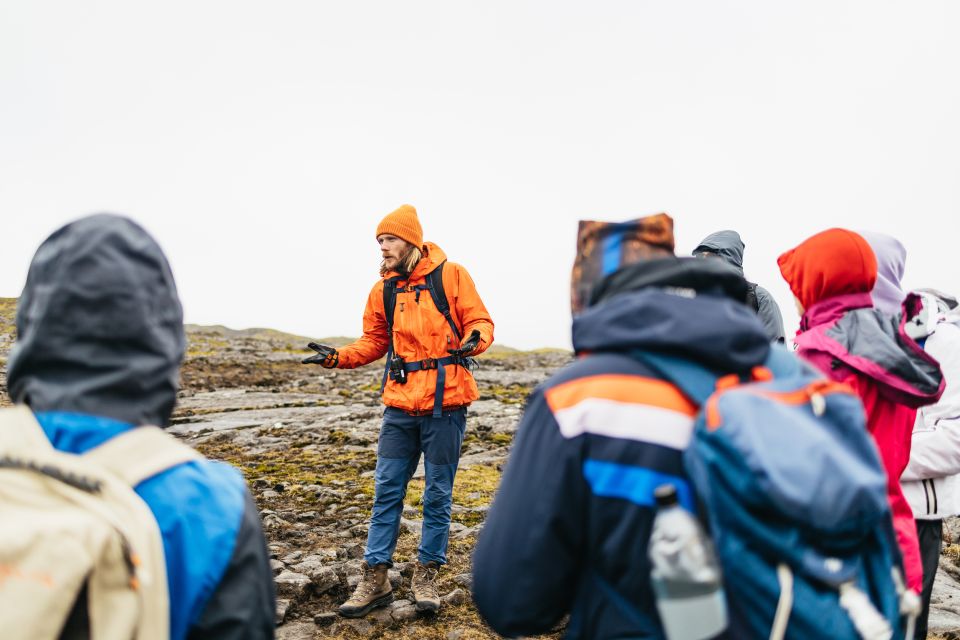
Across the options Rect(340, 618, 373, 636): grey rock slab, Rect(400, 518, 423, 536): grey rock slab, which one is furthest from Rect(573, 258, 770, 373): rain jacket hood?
Rect(400, 518, 423, 536): grey rock slab

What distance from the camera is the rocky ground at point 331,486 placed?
5781mm

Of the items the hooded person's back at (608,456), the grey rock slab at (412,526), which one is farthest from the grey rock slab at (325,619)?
the hooded person's back at (608,456)

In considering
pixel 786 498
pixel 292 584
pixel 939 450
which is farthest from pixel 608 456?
pixel 292 584

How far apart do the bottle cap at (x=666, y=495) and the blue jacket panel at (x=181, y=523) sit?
1.25 meters

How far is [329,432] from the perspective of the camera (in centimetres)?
1510

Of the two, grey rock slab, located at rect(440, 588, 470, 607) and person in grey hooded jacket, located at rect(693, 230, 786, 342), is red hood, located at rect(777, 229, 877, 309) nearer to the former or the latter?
person in grey hooded jacket, located at rect(693, 230, 786, 342)

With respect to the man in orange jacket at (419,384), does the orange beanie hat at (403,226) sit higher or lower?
higher

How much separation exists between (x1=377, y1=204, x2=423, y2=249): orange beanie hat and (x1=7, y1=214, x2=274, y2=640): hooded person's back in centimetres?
396

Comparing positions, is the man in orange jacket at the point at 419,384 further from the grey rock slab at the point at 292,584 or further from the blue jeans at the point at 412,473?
the grey rock slab at the point at 292,584

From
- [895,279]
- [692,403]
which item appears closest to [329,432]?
[895,279]

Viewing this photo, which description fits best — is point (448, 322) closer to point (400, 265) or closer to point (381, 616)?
point (400, 265)

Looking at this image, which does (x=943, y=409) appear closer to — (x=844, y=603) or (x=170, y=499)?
(x=844, y=603)

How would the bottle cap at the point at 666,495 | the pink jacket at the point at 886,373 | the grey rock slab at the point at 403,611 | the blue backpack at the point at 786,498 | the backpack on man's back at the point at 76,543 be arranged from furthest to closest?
the grey rock slab at the point at 403,611
the pink jacket at the point at 886,373
the bottle cap at the point at 666,495
the blue backpack at the point at 786,498
the backpack on man's back at the point at 76,543

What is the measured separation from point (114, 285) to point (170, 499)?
661 millimetres
